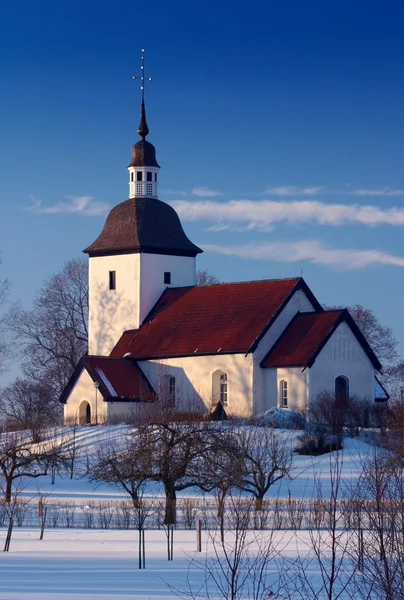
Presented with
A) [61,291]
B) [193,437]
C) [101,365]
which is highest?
[61,291]

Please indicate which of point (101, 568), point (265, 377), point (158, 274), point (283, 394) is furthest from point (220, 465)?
point (158, 274)

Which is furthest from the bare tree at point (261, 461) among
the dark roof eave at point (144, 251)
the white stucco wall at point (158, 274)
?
the dark roof eave at point (144, 251)

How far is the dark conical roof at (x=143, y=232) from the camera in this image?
65.2 m

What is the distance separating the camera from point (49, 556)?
24.8 meters

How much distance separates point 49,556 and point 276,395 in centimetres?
3279

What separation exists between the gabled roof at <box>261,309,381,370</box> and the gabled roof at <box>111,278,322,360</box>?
3.74 ft

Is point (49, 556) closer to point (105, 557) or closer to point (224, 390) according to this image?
point (105, 557)

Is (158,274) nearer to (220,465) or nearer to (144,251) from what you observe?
(144,251)

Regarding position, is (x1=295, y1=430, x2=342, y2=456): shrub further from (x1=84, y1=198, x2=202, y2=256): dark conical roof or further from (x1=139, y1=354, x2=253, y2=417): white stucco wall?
(x1=84, y1=198, x2=202, y2=256): dark conical roof

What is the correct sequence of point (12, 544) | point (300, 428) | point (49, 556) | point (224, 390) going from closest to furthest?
point (49, 556)
point (12, 544)
point (300, 428)
point (224, 390)

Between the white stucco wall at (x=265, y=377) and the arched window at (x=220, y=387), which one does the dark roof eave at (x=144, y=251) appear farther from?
the white stucco wall at (x=265, y=377)

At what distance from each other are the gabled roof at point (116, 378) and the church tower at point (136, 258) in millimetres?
4134

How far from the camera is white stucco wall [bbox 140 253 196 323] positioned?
65.1 m

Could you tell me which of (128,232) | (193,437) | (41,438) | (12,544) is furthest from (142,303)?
(12,544)
